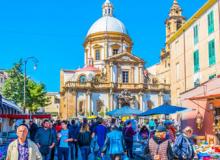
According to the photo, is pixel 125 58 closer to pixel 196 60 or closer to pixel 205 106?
pixel 196 60

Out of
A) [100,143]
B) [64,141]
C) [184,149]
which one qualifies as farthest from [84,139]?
[184,149]

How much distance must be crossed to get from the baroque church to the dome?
9.42ft

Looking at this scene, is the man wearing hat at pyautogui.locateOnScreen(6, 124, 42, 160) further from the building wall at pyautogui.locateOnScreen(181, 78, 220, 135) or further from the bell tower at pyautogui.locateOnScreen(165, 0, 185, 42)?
the bell tower at pyautogui.locateOnScreen(165, 0, 185, 42)

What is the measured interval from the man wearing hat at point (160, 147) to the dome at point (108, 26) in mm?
64438

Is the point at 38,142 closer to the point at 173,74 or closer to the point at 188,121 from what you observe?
the point at 188,121

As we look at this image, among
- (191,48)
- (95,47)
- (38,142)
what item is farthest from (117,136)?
(95,47)

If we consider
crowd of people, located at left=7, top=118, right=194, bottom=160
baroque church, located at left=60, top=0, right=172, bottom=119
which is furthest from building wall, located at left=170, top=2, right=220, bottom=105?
baroque church, located at left=60, top=0, right=172, bottom=119

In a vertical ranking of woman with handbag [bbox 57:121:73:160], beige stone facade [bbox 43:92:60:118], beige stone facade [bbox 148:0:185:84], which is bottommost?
woman with handbag [bbox 57:121:73:160]

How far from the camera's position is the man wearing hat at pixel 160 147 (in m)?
7.15

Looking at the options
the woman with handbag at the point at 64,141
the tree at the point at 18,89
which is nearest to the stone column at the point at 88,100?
the tree at the point at 18,89

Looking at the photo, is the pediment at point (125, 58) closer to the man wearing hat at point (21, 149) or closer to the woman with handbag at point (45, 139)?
the woman with handbag at point (45, 139)

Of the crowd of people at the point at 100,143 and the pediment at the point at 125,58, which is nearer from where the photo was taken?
the crowd of people at the point at 100,143

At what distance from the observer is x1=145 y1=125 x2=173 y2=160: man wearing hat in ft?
23.5

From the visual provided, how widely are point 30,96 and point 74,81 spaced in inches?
311
